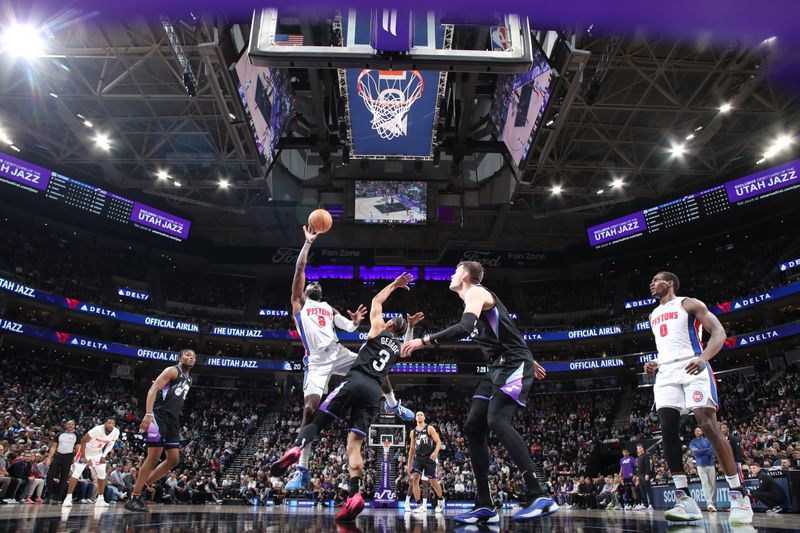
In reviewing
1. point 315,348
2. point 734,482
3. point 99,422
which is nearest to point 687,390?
point 734,482

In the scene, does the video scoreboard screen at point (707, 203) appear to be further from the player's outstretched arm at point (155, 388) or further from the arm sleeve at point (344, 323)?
the player's outstretched arm at point (155, 388)

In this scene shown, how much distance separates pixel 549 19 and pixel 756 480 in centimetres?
1247

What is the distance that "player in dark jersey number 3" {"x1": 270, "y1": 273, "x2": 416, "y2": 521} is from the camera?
4.86 metres

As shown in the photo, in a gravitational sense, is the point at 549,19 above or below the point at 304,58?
below

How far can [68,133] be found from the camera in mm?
20609

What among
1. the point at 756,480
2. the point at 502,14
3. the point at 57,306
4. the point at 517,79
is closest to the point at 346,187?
the point at 517,79

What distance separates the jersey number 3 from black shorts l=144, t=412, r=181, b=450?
303cm

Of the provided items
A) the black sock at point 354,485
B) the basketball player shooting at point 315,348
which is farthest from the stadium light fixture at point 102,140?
the black sock at point 354,485

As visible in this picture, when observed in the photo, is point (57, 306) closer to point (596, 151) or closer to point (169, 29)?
point (169, 29)

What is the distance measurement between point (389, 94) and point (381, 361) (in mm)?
9079

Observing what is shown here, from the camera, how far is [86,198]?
2294cm

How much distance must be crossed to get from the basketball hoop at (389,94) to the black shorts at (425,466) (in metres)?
8.01

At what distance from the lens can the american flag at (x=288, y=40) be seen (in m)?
6.20

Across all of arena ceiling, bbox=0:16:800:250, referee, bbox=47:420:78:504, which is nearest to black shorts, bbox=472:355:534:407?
arena ceiling, bbox=0:16:800:250
